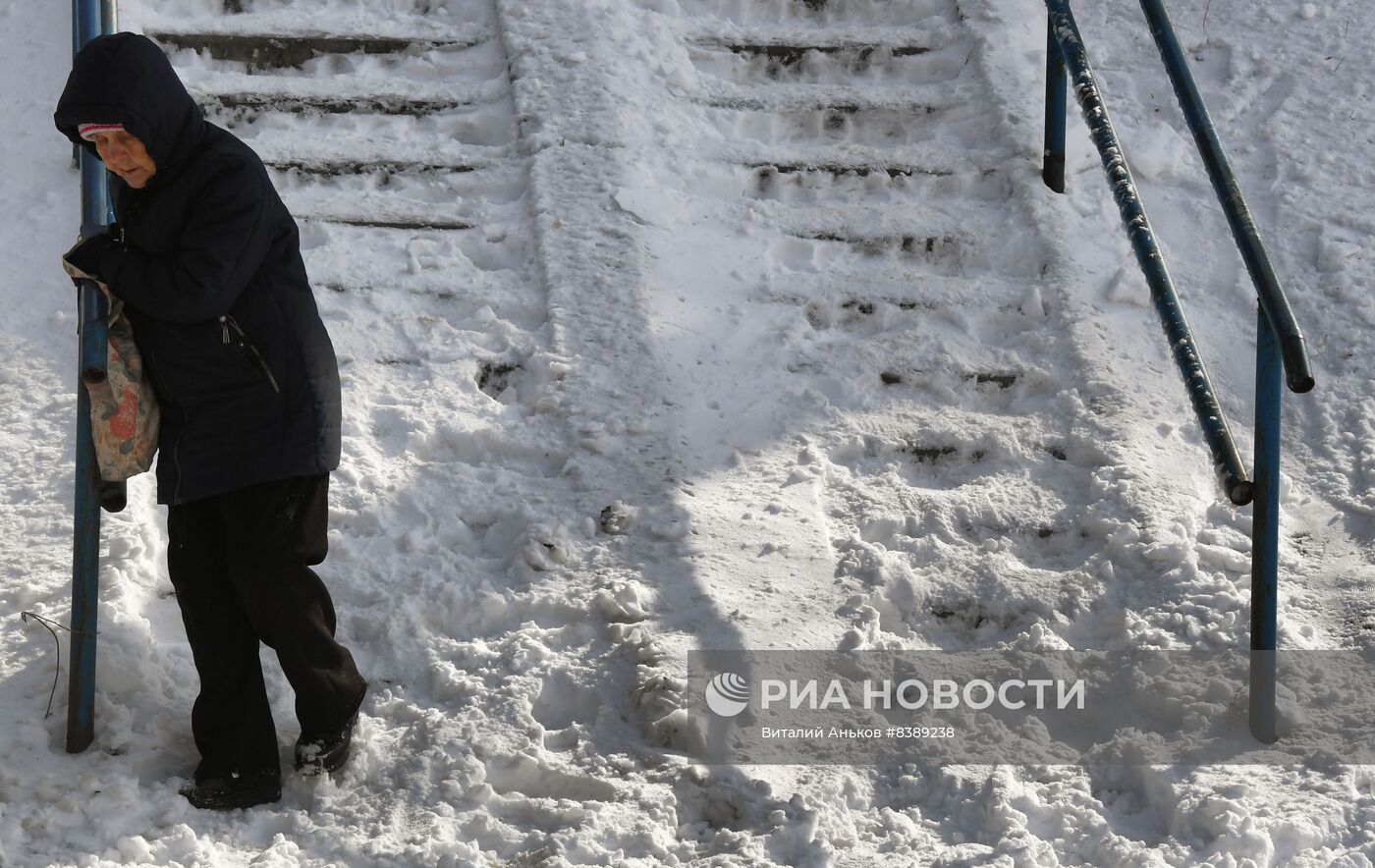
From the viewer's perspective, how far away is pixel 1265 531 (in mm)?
2840

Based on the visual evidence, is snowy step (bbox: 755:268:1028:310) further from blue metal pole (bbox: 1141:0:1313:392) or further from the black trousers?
the black trousers

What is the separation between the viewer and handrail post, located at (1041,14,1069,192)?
14.3ft

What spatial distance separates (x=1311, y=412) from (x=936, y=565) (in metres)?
1.27

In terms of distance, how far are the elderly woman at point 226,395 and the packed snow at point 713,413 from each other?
0.52ft

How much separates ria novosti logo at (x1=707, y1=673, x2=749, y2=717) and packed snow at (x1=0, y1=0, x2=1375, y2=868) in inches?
2.9

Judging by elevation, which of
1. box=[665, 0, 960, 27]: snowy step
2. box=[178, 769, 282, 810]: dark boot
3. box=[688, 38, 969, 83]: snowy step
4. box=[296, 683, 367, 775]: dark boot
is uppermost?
box=[665, 0, 960, 27]: snowy step

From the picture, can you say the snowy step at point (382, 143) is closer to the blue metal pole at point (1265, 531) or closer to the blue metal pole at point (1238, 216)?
the blue metal pole at point (1238, 216)

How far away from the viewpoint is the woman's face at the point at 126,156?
7.96 feet

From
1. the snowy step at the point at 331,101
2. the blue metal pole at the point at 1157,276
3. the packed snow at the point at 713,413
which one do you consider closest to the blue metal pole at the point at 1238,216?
the blue metal pole at the point at 1157,276

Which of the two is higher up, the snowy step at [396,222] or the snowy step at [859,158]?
the snowy step at [859,158]

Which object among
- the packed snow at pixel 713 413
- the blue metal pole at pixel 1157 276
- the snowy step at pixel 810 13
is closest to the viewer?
the packed snow at pixel 713 413

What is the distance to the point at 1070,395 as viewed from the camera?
388 cm

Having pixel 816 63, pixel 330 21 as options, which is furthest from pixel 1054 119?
pixel 330 21

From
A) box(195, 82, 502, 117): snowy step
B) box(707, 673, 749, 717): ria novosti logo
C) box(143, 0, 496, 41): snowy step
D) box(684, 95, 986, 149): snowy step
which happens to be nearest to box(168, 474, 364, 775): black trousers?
box(707, 673, 749, 717): ria novosti logo
